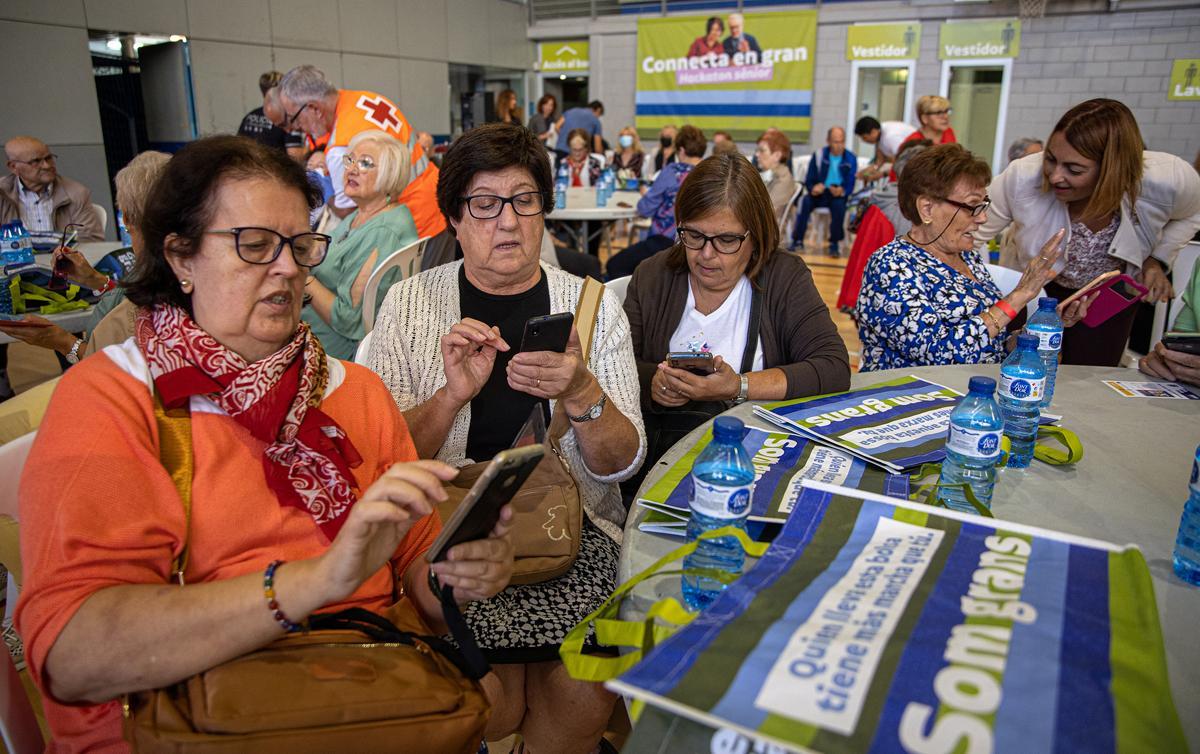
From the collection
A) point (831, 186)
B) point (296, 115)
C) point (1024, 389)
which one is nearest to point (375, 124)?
point (296, 115)

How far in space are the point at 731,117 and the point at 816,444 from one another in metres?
12.8

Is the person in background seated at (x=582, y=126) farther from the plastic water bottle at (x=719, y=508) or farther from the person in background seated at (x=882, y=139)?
the plastic water bottle at (x=719, y=508)

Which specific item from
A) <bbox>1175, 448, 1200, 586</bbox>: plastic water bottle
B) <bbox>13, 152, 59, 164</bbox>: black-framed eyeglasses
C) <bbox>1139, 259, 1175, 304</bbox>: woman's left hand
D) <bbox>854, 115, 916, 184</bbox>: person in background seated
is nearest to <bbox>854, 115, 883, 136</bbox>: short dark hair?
<bbox>854, 115, 916, 184</bbox>: person in background seated

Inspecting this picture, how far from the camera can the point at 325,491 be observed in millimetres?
1233

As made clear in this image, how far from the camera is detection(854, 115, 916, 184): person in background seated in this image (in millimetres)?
6551

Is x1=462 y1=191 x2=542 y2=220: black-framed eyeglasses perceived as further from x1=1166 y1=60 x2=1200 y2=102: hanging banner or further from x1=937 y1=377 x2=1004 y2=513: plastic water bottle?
x1=1166 y1=60 x2=1200 y2=102: hanging banner

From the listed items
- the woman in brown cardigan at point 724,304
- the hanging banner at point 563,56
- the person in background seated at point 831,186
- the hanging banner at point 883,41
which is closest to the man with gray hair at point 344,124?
the woman in brown cardigan at point 724,304

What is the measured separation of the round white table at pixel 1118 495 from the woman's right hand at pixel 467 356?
438mm

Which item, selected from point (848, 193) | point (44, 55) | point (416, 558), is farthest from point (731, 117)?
point (416, 558)

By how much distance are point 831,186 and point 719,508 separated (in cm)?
995

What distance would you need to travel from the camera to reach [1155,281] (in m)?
3.18

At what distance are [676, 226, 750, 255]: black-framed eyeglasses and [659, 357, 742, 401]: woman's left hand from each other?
413 millimetres

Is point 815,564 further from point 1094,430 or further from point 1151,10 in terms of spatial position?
point 1151,10

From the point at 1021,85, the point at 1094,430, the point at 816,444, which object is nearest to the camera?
the point at 816,444
